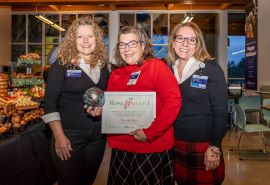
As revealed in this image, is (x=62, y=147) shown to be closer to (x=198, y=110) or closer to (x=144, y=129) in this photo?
(x=144, y=129)

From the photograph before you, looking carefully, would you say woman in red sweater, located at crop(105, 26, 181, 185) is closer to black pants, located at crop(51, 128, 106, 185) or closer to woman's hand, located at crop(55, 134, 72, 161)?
black pants, located at crop(51, 128, 106, 185)

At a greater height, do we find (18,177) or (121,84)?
(121,84)

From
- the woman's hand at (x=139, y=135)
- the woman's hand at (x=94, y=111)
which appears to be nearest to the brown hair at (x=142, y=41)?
the woman's hand at (x=94, y=111)

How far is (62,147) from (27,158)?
1127 millimetres

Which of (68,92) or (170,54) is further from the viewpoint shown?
(170,54)

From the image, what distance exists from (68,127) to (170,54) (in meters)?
0.79

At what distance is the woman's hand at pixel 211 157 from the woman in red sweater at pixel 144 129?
21 cm

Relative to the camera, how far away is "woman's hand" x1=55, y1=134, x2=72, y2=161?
1.90 meters

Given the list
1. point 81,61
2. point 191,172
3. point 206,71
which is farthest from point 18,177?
point 206,71

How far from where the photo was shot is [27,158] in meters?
2.87

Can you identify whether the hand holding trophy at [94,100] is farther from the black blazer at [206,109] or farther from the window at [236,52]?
the window at [236,52]

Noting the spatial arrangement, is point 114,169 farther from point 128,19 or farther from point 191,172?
point 128,19

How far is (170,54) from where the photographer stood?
6.81 feet

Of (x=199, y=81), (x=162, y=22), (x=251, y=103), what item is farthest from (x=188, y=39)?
(x=162, y=22)
